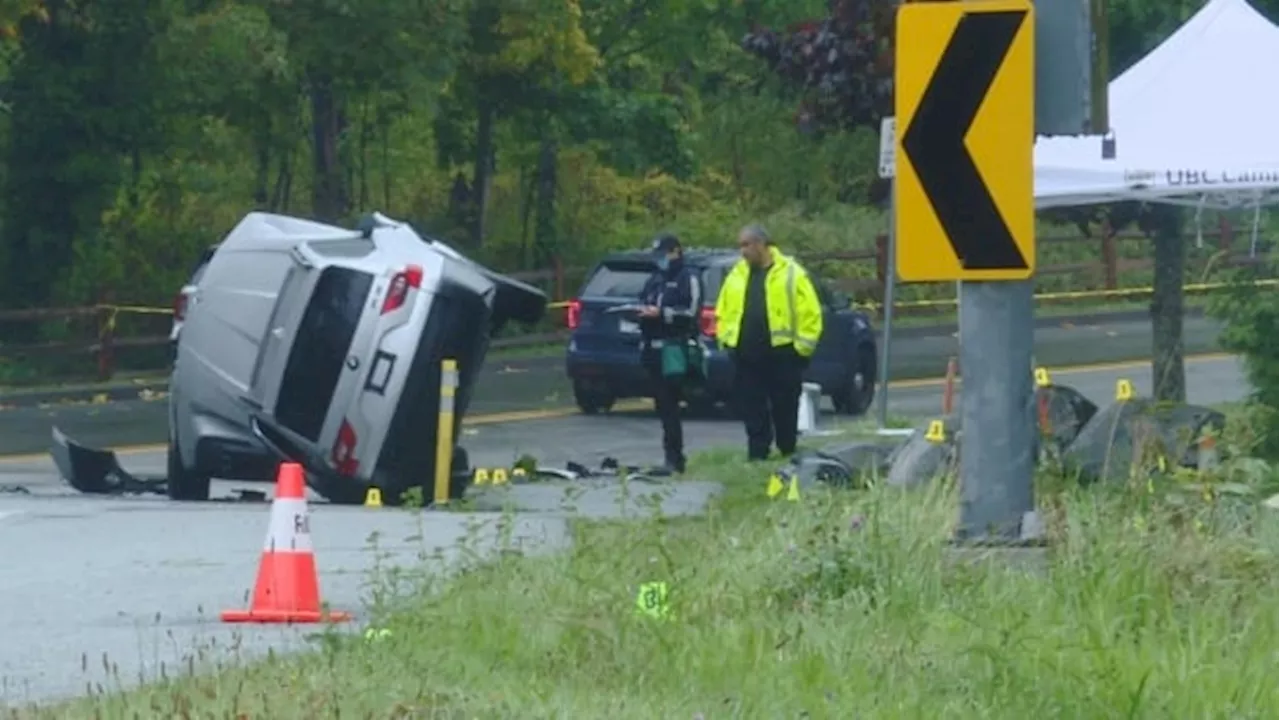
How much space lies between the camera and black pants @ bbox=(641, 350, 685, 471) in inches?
739

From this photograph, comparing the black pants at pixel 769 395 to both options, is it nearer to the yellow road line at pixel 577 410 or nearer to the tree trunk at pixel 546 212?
the yellow road line at pixel 577 410

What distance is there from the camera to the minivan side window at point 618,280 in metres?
27.0

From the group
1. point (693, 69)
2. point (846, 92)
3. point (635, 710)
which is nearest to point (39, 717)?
point (635, 710)

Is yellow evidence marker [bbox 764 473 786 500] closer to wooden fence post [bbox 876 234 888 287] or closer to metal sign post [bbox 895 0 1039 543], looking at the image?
metal sign post [bbox 895 0 1039 543]

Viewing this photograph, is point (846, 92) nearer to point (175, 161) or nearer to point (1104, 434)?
point (1104, 434)

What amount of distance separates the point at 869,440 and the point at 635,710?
10.7 metres

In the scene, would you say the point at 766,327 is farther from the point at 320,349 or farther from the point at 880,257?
the point at 880,257

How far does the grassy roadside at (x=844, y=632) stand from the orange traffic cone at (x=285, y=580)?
708 millimetres

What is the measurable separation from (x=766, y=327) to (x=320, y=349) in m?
3.30

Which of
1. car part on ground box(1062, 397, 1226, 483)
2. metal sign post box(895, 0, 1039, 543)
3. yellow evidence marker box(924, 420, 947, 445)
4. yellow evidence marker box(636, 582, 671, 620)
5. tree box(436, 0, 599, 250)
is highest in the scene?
tree box(436, 0, 599, 250)

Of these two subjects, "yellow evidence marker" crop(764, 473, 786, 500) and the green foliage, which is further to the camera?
the green foliage

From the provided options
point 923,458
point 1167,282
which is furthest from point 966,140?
point 1167,282

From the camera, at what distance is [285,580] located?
1055cm

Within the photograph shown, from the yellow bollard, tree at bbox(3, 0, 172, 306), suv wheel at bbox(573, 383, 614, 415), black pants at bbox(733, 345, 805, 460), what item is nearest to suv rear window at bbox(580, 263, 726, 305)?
suv wheel at bbox(573, 383, 614, 415)
